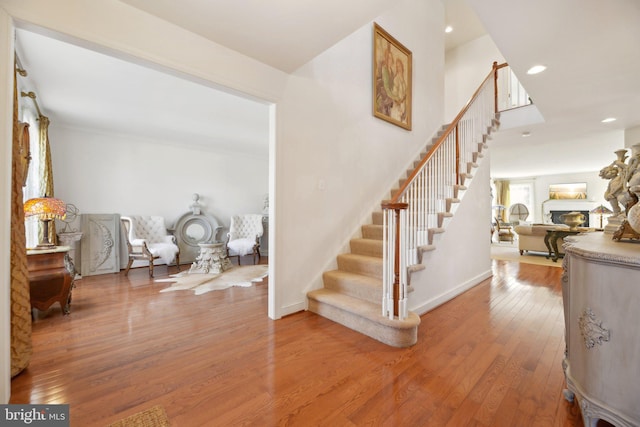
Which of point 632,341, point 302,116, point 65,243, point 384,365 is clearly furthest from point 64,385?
point 65,243

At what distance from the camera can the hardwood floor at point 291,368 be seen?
1.45m

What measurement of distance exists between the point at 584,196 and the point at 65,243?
633 inches

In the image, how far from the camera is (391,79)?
13.7 feet

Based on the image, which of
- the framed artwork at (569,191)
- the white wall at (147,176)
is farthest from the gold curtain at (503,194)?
the white wall at (147,176)

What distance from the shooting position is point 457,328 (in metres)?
2.51

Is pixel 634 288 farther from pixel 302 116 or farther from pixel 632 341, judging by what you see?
pixel 302 116

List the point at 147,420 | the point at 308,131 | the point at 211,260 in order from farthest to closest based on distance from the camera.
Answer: the point at 211,260
the point at 308,131
the point at 147,420

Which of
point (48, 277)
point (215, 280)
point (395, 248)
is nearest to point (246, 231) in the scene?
point (215, 280)

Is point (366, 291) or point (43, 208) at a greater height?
point (43, 208)

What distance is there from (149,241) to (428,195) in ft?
17.3

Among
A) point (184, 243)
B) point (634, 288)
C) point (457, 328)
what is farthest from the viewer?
point (184, 243)

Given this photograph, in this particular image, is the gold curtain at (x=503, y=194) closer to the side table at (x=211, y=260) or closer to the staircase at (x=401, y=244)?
the staircase at (x=401, y=244)

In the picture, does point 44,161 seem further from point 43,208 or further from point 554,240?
point 554,240

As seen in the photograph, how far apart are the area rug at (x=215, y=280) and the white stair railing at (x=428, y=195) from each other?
8.14ft
